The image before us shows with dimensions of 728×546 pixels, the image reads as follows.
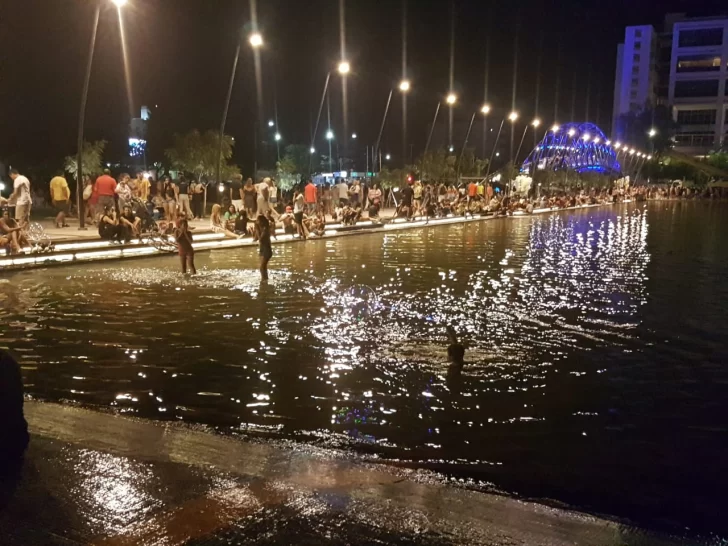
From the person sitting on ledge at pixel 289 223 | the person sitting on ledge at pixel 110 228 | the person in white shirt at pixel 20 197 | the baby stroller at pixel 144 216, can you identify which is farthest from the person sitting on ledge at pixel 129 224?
the person sitting on ledge at pixel 289 223

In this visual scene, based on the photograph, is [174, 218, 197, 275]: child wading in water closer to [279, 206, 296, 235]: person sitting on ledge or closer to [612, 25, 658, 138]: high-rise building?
[279, 206, 296, 235]: person sitting on ledge

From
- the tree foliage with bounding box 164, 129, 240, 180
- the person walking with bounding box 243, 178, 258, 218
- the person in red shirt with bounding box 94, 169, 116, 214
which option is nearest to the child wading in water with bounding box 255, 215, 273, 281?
the person walking with bounding box 243, 178, 258, 218

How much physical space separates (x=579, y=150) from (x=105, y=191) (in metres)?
106

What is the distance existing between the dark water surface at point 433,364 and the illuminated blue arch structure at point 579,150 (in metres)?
96.5

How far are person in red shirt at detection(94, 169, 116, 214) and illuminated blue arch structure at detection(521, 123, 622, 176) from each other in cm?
9052

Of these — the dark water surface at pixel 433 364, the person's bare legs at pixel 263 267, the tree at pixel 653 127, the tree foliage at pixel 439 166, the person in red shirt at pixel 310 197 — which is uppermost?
the tree at pixel 653 127

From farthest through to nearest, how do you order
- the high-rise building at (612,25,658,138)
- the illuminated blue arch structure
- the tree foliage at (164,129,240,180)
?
the high-rise building at (612,25,658,138), the illuminated blue arch structure, the tree foliage at (164,129,240,180)

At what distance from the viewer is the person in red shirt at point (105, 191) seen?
21.3m

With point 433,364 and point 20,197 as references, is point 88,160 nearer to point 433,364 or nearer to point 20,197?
point 20,197

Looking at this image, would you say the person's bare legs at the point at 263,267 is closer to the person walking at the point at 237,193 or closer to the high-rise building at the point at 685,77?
the person walking at the point at 237,193

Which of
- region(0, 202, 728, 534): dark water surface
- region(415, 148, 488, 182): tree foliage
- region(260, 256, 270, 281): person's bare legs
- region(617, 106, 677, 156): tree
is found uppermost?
region(617, 106, 677, 156): tree

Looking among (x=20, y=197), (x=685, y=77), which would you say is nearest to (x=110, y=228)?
(x=20, y=197)

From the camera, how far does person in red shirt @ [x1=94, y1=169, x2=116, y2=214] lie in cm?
2132

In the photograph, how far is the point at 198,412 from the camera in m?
6.30
